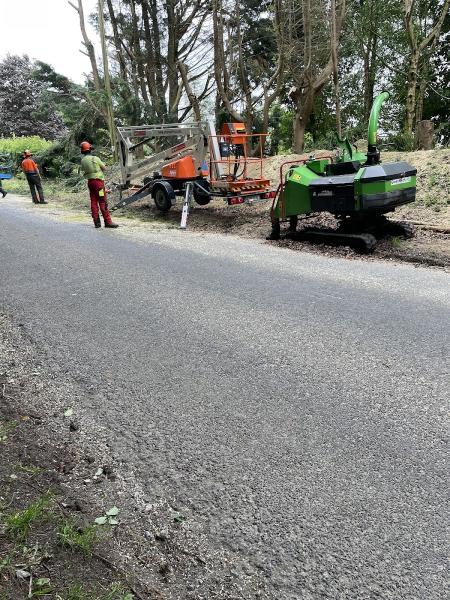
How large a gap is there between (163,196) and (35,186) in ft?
22.8

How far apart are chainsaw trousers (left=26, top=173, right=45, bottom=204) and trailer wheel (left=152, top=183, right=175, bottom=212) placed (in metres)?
6.40

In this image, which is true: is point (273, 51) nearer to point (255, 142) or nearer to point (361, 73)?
point (255, 142)

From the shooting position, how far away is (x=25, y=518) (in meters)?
2.12

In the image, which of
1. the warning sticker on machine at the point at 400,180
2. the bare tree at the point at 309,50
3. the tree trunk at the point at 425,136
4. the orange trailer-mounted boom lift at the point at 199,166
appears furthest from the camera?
the bare tree at the point at 309,50

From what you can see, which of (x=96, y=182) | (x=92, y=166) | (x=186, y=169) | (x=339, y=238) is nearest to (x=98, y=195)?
(x=96, y=182)

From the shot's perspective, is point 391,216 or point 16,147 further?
point 16,147

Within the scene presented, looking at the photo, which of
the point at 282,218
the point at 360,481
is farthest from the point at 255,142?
the point at 360,481

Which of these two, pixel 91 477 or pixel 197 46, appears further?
pixel 197 46

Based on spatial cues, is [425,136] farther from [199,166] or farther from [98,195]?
[98,195]

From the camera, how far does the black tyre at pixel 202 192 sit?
11945 millimetres

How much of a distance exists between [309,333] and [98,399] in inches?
77.7

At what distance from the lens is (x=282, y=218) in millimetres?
8898

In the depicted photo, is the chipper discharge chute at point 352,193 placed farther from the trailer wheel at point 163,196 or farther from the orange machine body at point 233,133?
the trailer wheel at point 163,196

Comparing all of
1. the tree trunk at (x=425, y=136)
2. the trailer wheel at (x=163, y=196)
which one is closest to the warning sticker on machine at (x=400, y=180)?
the trailer wheel at (x=163, y=196)
